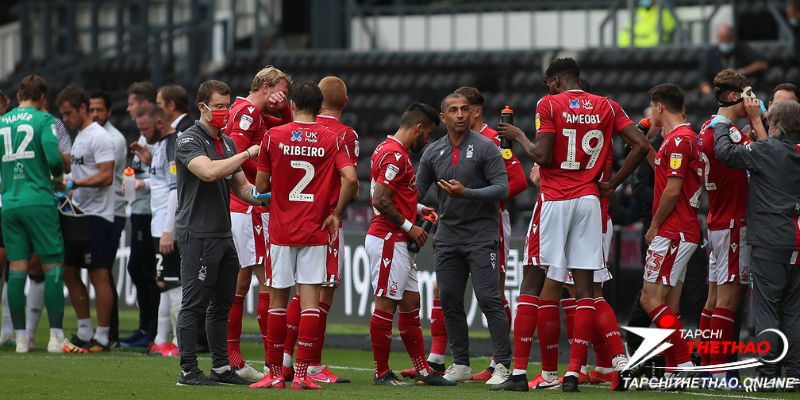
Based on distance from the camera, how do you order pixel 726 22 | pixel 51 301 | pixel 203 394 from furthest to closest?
pixel 726 22, pixel 51 301, pixel 203 394

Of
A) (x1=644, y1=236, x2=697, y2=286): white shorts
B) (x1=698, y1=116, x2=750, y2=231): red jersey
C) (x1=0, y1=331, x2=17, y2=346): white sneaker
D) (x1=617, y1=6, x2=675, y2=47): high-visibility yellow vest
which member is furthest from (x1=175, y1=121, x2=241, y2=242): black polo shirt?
(x1=617, y1=6, x2=675, y2=47): high-visibility yellow vest

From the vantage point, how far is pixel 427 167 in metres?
10.3

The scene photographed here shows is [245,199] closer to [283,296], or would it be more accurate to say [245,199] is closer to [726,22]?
[283,296]

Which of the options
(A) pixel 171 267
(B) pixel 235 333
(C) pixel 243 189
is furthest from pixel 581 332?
(A) pixel 171 267

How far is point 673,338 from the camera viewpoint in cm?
988

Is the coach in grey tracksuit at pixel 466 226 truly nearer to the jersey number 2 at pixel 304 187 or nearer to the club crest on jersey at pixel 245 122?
the jersey number 2 at pixel 304 187

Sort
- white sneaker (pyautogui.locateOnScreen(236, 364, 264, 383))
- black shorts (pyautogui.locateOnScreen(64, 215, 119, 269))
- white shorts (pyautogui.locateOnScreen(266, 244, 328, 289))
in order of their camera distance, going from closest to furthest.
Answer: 1. white shorts (pyautogui.locateOnScreen(266, 244, 328, 289))
2. white sneaker (pyautogui.locateOnScreen(236, 364, 264, 383))
3. black shorts (pyautogui.locateOnScreen(64, 215, 119, 269))

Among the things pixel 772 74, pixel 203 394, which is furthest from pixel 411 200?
pixel 772 74

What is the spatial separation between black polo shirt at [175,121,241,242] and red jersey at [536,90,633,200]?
2.26m

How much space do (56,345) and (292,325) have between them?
3404mm

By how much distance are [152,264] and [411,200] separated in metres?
3.85

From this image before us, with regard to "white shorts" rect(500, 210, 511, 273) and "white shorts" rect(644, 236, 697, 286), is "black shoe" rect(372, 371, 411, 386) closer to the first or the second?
"white shorts" rect(500, 210, 511, 273)

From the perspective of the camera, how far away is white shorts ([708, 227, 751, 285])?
10.1 metres

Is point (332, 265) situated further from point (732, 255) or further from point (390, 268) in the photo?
point (732, 255)
